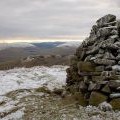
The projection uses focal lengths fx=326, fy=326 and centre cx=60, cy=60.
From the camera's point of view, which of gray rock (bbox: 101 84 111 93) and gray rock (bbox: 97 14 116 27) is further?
gray rock (bbox: 97 14 116 27)

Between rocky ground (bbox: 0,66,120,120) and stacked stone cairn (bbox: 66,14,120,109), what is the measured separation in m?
0.94

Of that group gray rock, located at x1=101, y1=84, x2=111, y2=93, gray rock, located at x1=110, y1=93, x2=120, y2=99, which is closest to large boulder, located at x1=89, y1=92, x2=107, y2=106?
gray rock, located at x1=101, y1=84, x2=111, y2=93

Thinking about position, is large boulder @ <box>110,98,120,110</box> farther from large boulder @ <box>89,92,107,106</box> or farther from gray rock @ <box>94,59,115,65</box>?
gray rock @ <box>94,59,115,65</box>

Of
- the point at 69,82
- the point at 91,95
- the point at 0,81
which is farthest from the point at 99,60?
the point at 0,81

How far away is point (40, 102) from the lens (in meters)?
25.3

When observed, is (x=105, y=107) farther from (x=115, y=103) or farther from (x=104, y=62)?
(x=104, y=62)

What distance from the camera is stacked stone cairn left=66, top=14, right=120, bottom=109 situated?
22.4 meters

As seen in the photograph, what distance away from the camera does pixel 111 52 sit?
2483 cm

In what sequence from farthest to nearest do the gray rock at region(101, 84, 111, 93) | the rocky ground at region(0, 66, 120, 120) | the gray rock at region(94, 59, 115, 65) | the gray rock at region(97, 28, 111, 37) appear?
the gray rock at region(97, 28, 111, 37) < the gray rock at region(94, 59, 115, 65) < the gray rock at region(101, 84, 111, 93) < the rocky ground at region(0, 66, 120, 120)

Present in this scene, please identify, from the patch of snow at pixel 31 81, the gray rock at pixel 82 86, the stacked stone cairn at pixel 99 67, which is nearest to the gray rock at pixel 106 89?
the stacked stone cairn at pixel 99 67

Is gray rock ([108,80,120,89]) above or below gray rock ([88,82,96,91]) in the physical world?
above

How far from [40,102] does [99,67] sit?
5.32 metres

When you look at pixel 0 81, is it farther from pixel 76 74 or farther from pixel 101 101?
pixel 101 101

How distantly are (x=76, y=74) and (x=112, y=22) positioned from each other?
5285 mm
